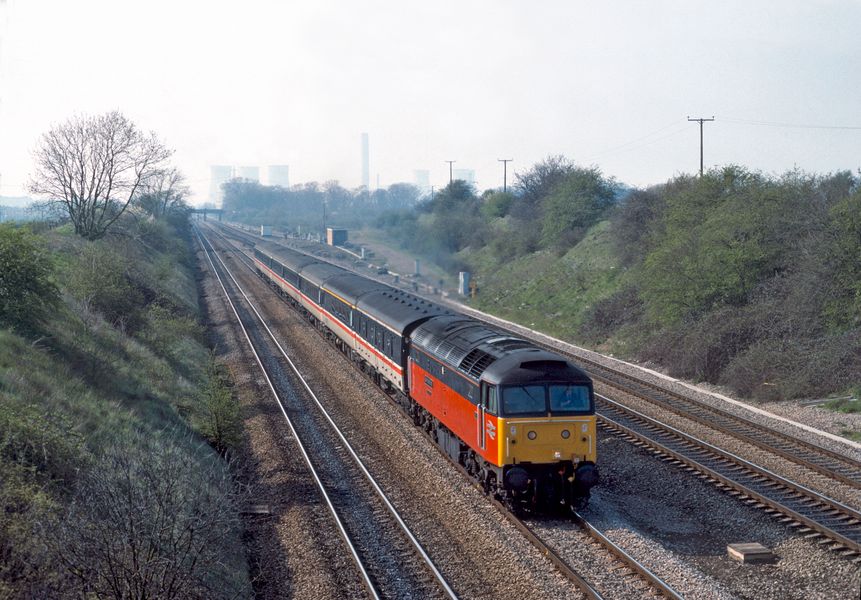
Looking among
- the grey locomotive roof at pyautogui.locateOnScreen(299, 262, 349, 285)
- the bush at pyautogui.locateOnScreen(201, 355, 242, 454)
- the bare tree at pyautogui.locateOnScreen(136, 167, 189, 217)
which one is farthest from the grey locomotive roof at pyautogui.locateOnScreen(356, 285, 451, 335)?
the bare tree at pyautogui.locateOnScreen(136, 167, 189, 217)

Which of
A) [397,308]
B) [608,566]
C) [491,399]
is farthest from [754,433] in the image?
[397,308]

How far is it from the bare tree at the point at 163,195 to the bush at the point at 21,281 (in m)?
49.9

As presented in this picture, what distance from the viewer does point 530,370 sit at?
48.9 ft

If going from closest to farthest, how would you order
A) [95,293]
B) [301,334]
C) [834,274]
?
[834,274]
[95,293]
[301,334]

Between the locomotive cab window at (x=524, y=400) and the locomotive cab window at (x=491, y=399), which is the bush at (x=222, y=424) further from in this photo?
the locomotive cab window at (x=524, y=400)

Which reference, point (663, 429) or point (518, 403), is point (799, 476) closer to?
point (663, 429)

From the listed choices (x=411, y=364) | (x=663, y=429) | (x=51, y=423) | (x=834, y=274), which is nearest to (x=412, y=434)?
(x=411, y=364)

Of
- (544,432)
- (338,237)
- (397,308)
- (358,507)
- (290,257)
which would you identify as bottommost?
(358,507)

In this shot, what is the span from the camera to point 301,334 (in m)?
39.0

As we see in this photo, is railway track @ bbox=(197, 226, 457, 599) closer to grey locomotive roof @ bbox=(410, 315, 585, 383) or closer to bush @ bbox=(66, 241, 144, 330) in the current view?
grey locomotive roof @ bbox=(410, 315, 585, 383)

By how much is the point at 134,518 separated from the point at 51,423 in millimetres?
5316

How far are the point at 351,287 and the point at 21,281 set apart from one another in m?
14.3

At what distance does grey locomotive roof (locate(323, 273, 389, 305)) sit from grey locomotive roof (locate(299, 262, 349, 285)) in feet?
5.75

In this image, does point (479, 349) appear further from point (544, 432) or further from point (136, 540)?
point (136, 540)
